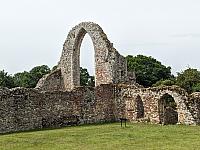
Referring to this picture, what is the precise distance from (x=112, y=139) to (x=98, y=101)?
8.11m

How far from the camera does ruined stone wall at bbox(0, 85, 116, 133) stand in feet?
76.1

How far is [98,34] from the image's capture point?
28.8 m

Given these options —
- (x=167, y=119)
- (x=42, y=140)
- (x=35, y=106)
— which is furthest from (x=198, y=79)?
(x=42, y=140)

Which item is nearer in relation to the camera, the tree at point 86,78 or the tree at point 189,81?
the tree at point 189,81

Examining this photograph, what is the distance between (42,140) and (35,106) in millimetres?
5567

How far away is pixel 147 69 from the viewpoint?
184 feet

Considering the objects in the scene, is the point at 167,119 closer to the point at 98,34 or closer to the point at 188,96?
the point at 188,96

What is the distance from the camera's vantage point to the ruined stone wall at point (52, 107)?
23203 millimetres

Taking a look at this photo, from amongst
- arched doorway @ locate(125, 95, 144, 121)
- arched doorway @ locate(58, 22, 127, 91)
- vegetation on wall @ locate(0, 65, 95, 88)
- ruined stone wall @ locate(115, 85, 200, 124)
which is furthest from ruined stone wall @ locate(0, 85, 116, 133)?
vegetation on wall @ locate(0, 65, 95, 88)

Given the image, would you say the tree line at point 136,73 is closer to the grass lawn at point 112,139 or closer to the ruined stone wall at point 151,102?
the ruined stone wall at point 151,102

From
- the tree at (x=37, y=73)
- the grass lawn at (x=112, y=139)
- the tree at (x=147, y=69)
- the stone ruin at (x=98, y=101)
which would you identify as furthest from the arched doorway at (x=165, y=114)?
the tree at (x=37, y=73)

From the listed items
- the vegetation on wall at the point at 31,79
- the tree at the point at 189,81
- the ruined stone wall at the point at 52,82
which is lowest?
the ruined stone wall at the point at 52,82

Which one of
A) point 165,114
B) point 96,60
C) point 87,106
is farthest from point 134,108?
point 96,60

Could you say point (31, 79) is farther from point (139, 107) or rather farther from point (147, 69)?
point (139, 107)
